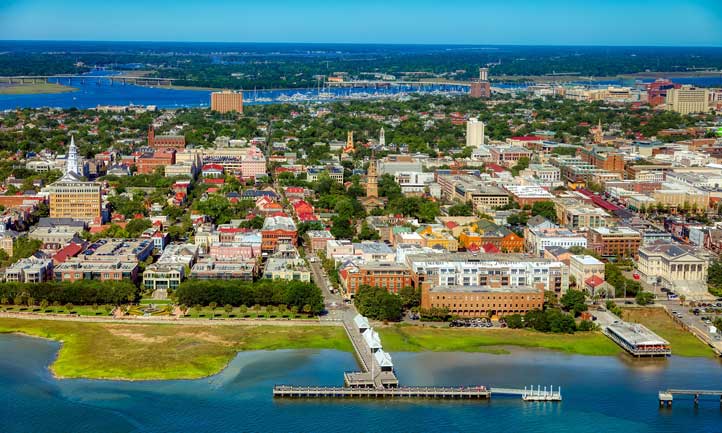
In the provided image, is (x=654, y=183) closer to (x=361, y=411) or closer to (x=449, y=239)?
(x=449, y=239)

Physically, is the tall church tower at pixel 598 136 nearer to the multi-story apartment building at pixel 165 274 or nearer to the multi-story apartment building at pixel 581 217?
the multi-story apartment building at pixel 581 217

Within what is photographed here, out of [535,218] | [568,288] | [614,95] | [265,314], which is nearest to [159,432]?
[265,314]

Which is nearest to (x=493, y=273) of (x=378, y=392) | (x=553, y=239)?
(x=553, y=239)

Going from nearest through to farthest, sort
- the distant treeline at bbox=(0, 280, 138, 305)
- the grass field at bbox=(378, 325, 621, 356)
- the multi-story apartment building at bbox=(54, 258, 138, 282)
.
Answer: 1. the grass field at bbox=(378, 325, 621, 356)
2. the distant treeline at bbox=(0, 280, 138, 305)
3. the multi-story apartment building at bbox=(54, 258, 138, 282)

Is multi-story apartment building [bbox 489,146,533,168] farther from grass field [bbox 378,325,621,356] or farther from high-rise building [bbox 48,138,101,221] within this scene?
grass field [bbox 378,325,621,356]

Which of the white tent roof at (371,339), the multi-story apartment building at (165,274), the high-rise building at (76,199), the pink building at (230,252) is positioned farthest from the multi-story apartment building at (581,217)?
the high-rise building at (76,199)

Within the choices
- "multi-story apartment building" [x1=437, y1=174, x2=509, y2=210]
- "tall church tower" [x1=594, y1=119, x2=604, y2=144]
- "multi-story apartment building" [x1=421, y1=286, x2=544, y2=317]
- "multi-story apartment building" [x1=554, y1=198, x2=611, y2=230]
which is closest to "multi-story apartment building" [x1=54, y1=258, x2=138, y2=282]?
"multi-story apartment building" [x1=421, y1=286, x2=544, y2=317]

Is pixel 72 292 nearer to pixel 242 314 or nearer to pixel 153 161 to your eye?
pixel 242 314
